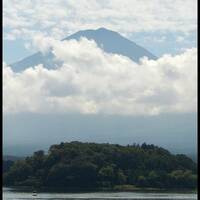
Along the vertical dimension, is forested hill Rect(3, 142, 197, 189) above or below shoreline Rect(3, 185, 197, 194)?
above

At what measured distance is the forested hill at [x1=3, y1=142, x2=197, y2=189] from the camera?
2056cm

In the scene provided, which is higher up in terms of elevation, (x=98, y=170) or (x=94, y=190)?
Answer: (x=98, y=170)

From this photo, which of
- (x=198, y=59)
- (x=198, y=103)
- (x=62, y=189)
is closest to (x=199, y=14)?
(x=198, y=59)

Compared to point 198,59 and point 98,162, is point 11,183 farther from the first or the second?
point 198,59

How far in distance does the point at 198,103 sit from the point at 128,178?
20.6m

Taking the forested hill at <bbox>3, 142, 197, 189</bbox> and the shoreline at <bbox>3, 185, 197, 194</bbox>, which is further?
the forested hill at <bbox>3, 142, 197, 189</bbox>

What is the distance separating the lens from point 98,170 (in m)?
21.0

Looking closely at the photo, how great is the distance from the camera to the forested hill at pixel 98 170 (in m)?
20.6

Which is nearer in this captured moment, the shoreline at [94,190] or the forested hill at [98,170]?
the shoreline at [94,190]

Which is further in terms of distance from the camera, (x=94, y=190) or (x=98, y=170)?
(x=98, y=170)

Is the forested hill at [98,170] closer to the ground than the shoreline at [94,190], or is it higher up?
higher up

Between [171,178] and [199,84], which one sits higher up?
[199,84]

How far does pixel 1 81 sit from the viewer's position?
1.29 meters

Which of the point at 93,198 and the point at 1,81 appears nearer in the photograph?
the point at 1,81
